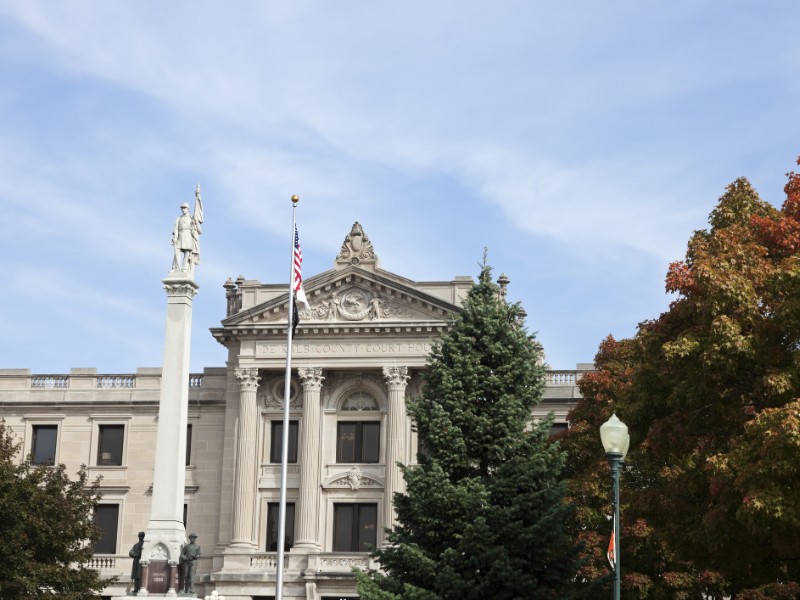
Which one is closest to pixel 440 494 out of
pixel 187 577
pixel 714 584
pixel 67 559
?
pixel 187 577

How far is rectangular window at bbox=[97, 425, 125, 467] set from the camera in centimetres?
6406

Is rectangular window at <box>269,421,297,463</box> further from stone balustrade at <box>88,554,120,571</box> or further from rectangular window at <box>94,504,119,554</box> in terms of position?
stone balustrade at <box>88,554,120,571</box>

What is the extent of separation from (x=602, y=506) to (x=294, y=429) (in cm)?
2324

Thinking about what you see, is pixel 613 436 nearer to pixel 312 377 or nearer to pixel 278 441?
pixel 312 377

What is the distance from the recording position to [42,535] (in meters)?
49.1

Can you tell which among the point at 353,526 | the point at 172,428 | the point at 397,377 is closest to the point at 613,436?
the point at 172,428

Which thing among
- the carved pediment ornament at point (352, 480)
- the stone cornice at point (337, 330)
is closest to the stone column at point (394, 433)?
the carved pediment ornament at point (352, 480)

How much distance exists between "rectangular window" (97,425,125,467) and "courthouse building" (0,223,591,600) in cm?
14

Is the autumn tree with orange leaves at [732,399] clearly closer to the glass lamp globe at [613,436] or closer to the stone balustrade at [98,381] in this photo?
the glass lamp globe at [613,436]

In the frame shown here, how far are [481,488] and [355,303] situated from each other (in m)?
28.5

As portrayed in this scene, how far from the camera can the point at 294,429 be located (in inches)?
2458

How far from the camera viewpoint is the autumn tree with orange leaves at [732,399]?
2620cm

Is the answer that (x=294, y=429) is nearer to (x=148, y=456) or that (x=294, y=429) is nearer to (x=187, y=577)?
(x=148, y=456)

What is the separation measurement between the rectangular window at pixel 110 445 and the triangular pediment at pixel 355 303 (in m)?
8.40
